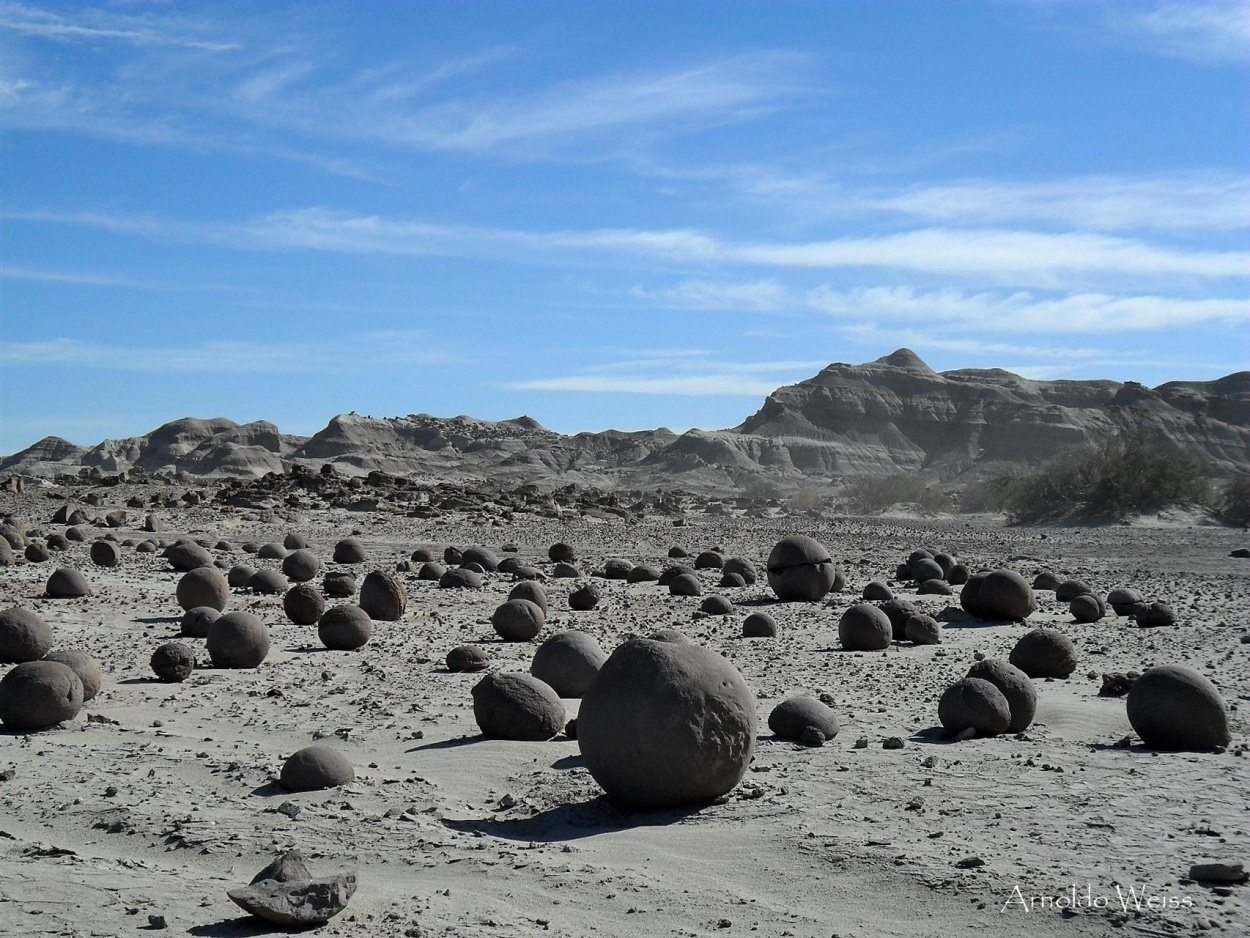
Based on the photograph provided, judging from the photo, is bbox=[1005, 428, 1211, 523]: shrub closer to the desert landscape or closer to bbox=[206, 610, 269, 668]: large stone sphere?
the desert landscape

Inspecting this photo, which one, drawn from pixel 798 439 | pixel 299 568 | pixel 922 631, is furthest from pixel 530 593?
pixel 798 439

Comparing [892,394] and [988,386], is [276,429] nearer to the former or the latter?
[892,394]

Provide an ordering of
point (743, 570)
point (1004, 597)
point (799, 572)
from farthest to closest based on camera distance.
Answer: point (743, 570)
point (799, 572)
point (1004, 597)

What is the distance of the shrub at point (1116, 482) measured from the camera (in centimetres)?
3978

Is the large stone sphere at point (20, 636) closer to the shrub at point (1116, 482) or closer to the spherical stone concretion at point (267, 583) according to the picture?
the spherical stone concretion at point (267, 583)

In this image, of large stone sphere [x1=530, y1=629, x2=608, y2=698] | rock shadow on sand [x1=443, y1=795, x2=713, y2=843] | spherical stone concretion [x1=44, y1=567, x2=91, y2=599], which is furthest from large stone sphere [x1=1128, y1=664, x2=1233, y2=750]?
spherical stone concretion [x1=44, y1=567, x2=91, y2=599]

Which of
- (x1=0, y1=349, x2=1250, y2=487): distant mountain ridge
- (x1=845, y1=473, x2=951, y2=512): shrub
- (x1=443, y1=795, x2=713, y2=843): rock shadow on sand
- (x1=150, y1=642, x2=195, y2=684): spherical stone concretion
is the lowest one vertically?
(x1=443, y1=795, x2=713, y2=843): rock shadow on sand

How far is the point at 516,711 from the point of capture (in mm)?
8617

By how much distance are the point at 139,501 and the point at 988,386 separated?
72.0 metres

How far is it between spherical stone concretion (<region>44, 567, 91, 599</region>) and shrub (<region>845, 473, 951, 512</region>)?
4116cm

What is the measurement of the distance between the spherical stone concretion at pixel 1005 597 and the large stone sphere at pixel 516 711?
8.90 metres

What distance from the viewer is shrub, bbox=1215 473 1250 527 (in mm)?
38688

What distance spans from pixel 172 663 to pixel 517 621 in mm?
4245

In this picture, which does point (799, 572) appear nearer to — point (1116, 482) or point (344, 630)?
point (344, 630)
